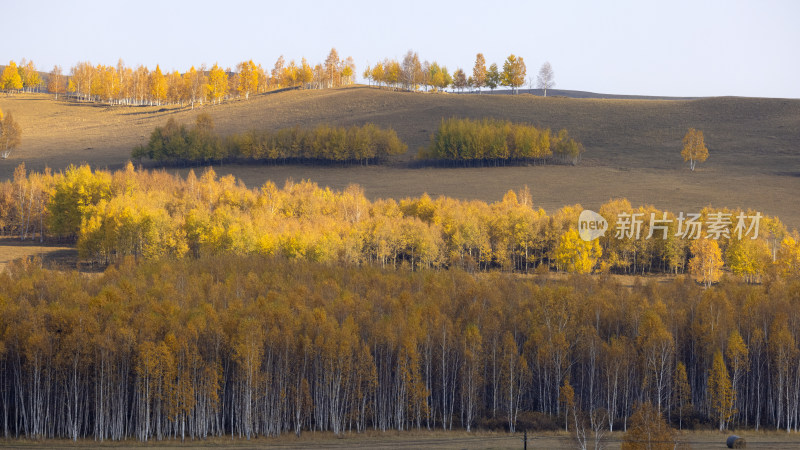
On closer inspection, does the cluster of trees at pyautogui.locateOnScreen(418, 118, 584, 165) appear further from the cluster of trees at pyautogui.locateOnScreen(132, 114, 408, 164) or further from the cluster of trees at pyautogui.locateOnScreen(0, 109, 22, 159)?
the cluster of trees at pyautogui.locateOnScreen(0, 109, 22, 159)

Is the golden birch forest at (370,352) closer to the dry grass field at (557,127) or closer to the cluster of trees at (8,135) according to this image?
the dry grass field at (557,127)

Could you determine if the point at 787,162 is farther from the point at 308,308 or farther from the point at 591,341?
the point at 308,308

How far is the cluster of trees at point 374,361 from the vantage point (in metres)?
53.4

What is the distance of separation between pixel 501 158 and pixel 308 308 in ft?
305

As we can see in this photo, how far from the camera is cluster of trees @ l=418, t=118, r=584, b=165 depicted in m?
148

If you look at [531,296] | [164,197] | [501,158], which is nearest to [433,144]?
[501,158]

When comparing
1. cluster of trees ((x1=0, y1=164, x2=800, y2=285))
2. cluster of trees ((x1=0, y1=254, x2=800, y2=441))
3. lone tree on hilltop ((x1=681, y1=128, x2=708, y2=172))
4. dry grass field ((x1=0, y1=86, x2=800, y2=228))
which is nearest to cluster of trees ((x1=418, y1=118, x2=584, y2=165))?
dry grass field ((x1=0, y1=86, x2=800, y2=228))

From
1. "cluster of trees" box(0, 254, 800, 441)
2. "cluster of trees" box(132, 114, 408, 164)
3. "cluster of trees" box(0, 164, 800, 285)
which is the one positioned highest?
"cluster of trees" box(132, 114, 408, 164)

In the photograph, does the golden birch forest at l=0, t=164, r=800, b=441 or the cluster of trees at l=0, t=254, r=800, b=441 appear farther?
the golden birch forest at l=0, t=164, r=800, b=441

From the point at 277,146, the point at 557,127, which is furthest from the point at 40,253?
the point at 557,127

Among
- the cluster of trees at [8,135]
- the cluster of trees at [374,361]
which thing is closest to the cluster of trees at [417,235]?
the cluster of trees at [374,361]

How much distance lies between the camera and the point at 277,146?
154625 mm

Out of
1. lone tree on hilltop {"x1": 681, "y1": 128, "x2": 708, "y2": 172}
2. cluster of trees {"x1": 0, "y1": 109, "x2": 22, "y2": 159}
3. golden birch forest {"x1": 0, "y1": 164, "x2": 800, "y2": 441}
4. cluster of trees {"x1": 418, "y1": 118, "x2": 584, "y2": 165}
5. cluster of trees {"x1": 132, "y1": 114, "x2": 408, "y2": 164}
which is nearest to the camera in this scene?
golden birch forest {"x1": 0, "y1": 164, "x2": 800, "y2": 441}

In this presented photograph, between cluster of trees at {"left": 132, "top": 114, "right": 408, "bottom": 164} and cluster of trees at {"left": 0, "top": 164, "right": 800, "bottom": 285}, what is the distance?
141 ft
